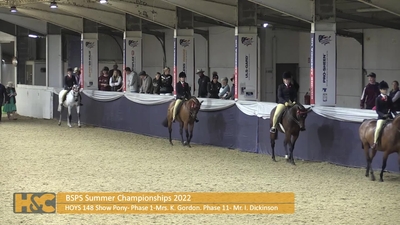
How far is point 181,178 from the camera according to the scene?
33.9 ft

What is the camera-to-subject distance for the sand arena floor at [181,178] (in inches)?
291

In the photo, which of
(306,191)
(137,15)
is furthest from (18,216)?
(137,15)

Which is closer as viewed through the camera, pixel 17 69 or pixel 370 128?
pixel 370 128

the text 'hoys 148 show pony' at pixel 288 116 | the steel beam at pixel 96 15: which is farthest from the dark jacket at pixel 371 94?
the steel beam at pixel 96 15

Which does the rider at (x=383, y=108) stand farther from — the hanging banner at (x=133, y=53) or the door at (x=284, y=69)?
the door at (x=284, y=69)

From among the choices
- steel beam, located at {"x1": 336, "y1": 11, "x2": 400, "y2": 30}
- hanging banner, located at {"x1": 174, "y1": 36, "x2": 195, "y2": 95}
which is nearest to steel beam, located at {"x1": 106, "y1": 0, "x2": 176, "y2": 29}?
hanging banner, located at {"x1": 174, "y1": 36, "x2": 195, "y2": 95}

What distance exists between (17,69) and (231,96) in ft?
44.0

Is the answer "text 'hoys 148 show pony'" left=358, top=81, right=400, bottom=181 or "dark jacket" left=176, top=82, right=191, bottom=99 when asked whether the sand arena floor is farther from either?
"dark jacket" left=176, top=82, right=191, bottom=99

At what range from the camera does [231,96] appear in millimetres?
16844

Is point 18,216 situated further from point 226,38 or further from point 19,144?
point 226,38

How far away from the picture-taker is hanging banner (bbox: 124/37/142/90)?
20016mm

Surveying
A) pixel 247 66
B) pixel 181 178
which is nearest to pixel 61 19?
pixel 247 66

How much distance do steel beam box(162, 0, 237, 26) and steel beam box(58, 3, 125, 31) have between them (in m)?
5.37

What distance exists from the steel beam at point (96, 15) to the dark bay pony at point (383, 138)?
1232 centimetres
